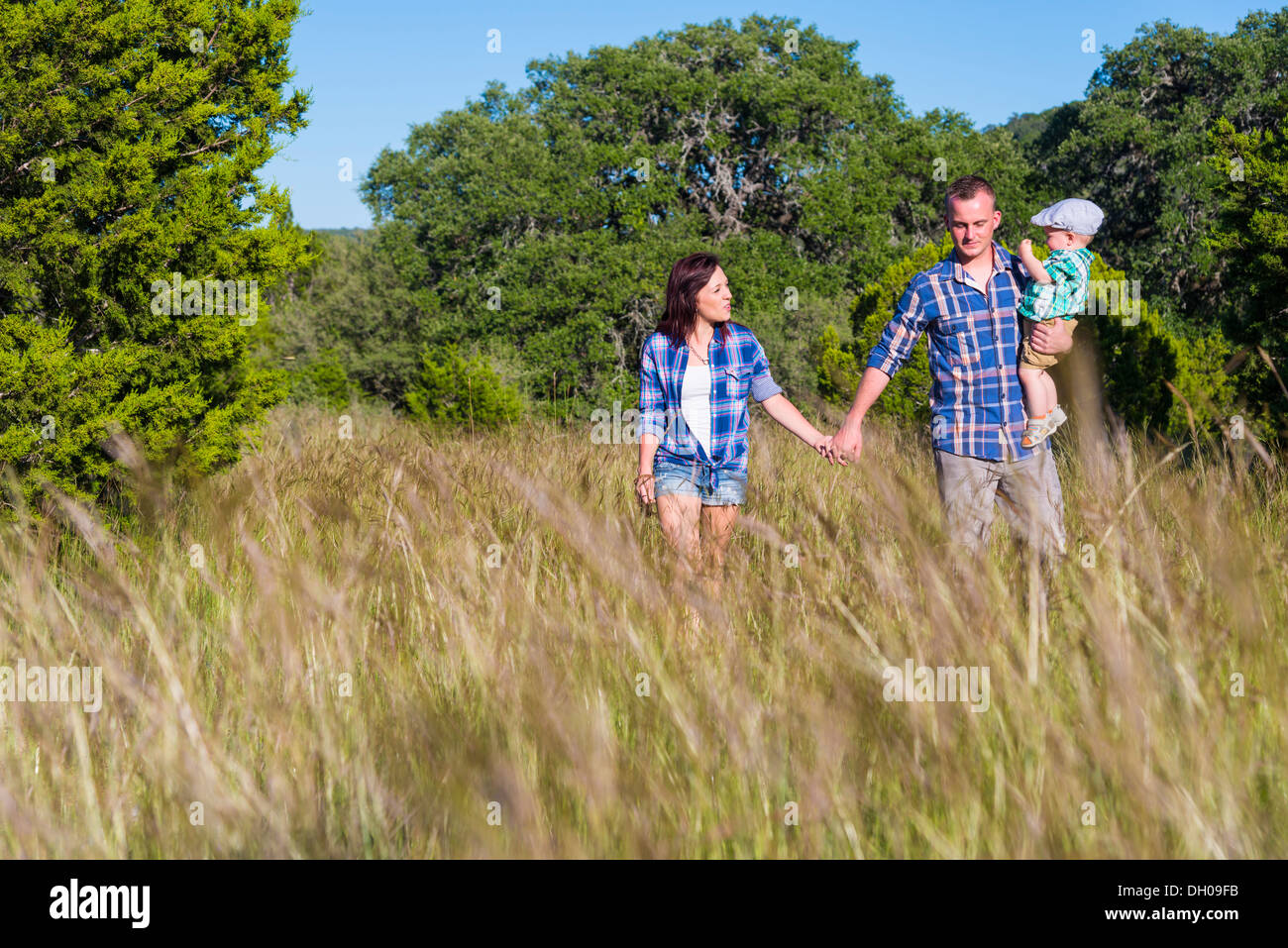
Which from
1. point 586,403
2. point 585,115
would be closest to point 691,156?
point 585,115

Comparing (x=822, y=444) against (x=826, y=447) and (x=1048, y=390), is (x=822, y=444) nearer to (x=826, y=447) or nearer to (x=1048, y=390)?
(x=826, y=447)

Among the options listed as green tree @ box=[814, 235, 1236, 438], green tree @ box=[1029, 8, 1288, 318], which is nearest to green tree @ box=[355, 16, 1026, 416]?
green tree @ box=[1029, 8, 1288, 318]

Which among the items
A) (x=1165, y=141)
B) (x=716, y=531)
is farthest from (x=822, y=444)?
(x=1165, y=141)

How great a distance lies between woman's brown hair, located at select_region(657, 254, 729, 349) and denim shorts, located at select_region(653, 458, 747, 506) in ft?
1.80

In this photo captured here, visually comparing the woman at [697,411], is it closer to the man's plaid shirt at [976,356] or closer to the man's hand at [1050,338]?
the man's plaid shirt at [976,356]

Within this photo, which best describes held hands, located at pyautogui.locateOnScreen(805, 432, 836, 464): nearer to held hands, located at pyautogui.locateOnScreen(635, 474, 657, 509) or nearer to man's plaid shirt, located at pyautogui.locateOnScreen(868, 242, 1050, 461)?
man's plaid shirt, located at pyautogui.locateOnScreen(868, 242, 1050, 461)

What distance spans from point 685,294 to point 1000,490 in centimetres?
159

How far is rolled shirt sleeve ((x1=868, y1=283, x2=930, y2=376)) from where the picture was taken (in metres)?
4.22

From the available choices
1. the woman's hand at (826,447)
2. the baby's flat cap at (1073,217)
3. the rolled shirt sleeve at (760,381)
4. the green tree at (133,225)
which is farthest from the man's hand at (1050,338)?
the green tree at (133,225)

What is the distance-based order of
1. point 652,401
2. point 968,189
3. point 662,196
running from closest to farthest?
point 968,189
point 652,401
point 662,196

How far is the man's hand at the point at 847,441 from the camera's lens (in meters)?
4.16

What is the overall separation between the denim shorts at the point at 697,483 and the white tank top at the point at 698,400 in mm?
98

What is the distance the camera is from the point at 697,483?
13.5ft
